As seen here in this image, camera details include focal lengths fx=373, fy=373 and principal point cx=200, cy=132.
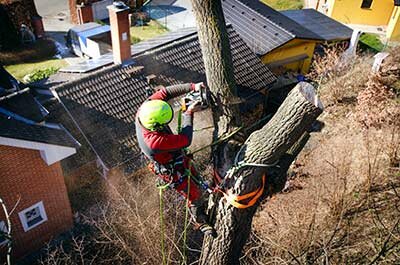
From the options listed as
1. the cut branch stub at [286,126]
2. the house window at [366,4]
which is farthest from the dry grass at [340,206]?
the house window at [366,4]

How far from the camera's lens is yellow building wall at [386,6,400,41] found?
1884 cm

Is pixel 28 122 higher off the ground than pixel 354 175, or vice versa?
pixel 28 122

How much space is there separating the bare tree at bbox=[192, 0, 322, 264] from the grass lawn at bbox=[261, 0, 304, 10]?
21.4 meters

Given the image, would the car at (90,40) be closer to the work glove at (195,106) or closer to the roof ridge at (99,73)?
the roof ridge at (99,73)

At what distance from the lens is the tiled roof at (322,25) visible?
16375 mm

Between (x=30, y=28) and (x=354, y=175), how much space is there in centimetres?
1700

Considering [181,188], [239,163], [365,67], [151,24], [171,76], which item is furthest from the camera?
[151,24]

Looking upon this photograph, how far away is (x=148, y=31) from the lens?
20703mm

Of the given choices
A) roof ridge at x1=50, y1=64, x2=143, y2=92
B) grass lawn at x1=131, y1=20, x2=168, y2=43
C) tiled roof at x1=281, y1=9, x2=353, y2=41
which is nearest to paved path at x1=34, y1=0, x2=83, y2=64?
grass lawn at x1=131, y1=20, x2=168, y2=43

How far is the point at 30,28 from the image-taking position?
734 inches

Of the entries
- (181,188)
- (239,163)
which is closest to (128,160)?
(181,188)

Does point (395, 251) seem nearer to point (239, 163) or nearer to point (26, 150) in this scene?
point (239, 163)

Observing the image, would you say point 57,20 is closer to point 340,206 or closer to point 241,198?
point 340,206

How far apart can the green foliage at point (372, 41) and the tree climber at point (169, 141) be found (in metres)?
16.8
